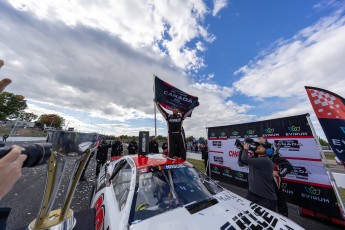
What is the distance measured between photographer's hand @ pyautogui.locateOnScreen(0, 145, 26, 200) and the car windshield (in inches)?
51.1

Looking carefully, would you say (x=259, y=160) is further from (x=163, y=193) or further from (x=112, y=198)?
(x=112, y=198)

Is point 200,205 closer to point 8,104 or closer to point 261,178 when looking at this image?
point 261,178

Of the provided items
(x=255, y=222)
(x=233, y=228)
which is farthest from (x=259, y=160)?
(x=233, y=228)

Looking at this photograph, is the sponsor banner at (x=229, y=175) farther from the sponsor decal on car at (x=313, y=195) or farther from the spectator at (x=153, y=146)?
the spectator at (x=153, y=146)

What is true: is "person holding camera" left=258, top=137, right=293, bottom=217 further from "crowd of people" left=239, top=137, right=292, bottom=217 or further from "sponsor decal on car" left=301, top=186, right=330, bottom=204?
"sponsor decal on car" left=301, top=186, right=330, bottom=204

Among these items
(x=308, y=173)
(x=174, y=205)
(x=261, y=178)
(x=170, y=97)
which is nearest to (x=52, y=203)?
(x=174, y=205)

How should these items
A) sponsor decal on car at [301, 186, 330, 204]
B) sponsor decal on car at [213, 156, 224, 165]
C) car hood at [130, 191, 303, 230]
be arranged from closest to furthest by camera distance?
1. car hood at [130, 191, 303, 230]
2. sponsor decal on car at [301, 186, 330, 204]
3. sponsor decal on car at [213, 156, 224, 165]

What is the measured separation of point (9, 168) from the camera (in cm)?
67

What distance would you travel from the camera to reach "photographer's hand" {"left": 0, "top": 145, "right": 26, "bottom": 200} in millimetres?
650

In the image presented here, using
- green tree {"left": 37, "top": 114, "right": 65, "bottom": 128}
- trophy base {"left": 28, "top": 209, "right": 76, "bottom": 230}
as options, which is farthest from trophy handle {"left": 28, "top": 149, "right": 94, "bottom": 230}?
green tree {"left": 37, "top": 114, "right": 65, "bottom": 128}

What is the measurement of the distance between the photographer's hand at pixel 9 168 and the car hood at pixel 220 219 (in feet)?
4.09

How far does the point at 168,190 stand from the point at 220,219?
2.41ft

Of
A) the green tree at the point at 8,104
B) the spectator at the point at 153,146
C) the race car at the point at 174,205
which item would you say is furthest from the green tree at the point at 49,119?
the race car at the point at 174,205

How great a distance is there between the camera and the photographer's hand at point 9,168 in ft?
2.13
